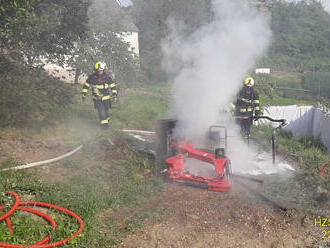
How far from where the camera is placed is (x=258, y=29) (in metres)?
8.79

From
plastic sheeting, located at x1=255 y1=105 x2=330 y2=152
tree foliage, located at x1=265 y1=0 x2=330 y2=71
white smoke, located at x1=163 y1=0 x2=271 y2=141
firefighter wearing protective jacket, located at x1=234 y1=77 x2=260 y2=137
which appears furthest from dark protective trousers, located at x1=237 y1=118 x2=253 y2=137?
tree foliage, located at x1=265 y1=0 x2=330 y2=71

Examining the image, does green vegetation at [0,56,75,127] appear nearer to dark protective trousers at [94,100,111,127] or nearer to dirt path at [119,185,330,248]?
dark protective trousers at [94,100,111,127]

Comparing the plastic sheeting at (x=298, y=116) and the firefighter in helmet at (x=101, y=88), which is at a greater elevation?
the firefighter in helmet at (x=101, y=88)

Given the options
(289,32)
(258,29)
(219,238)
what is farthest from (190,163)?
(289,32)

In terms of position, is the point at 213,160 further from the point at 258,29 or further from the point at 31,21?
the point at 31,21

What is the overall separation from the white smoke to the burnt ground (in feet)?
9.78

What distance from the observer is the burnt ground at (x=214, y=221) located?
13.9ft

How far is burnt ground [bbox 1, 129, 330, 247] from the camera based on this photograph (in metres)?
4.25

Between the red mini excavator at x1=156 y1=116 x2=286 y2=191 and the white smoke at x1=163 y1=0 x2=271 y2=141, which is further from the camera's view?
the white smoke at x1=163 y1=0 x2=271 y2=141

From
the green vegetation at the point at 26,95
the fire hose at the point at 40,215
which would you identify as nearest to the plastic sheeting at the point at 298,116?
the green vegetation at the point at 26,95

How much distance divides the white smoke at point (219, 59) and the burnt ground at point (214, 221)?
A: 2981mm

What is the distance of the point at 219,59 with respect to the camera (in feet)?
28.4

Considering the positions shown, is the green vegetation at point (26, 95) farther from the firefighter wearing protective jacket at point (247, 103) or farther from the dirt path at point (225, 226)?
the firefighter wearing protective jacket at point (247, 103)

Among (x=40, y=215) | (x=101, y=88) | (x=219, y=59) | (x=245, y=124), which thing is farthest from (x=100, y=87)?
(x=40, y=215)
